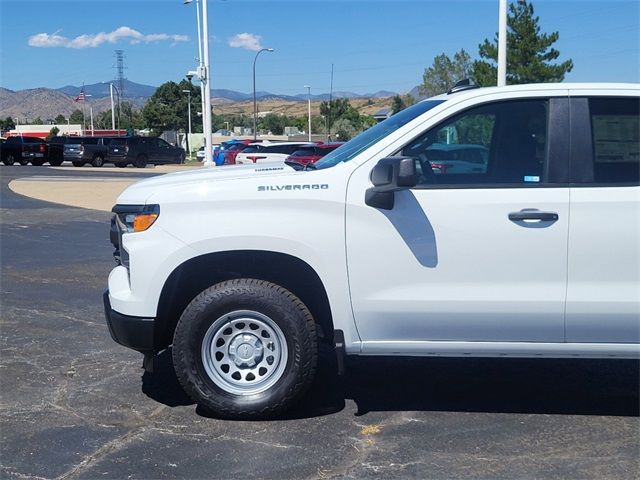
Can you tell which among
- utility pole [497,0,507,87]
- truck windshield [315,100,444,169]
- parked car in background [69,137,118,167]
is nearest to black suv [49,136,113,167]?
parked car in background [69,137,118,167]

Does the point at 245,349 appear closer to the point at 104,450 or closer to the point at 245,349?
→ the point at 245,349

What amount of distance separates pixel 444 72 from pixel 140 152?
1839 centimetres

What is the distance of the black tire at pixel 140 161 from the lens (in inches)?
1804

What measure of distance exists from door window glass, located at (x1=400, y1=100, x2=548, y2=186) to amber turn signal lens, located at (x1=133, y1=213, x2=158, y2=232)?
5.14 ft

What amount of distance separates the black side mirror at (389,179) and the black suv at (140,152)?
139ft

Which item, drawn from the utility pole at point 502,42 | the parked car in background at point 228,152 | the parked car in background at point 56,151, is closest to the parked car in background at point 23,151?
the parked car in background at point 56,151

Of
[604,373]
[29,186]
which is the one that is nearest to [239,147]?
[29,186]

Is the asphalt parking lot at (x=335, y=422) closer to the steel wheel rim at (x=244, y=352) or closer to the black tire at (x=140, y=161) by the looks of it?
the steel wheel rim at (x=244, y=352)

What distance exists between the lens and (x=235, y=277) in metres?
5.16

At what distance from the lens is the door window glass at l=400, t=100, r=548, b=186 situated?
4.96 metres

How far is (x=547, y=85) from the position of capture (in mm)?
5117

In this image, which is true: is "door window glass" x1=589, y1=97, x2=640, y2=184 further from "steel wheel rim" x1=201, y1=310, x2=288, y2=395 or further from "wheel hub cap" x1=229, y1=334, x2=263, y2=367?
"wheel hub cap" x1=229, y1=334, x2=263, y2=367

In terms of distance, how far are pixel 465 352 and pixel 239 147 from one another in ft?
122

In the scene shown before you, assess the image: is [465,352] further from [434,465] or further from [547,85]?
[547,85]
